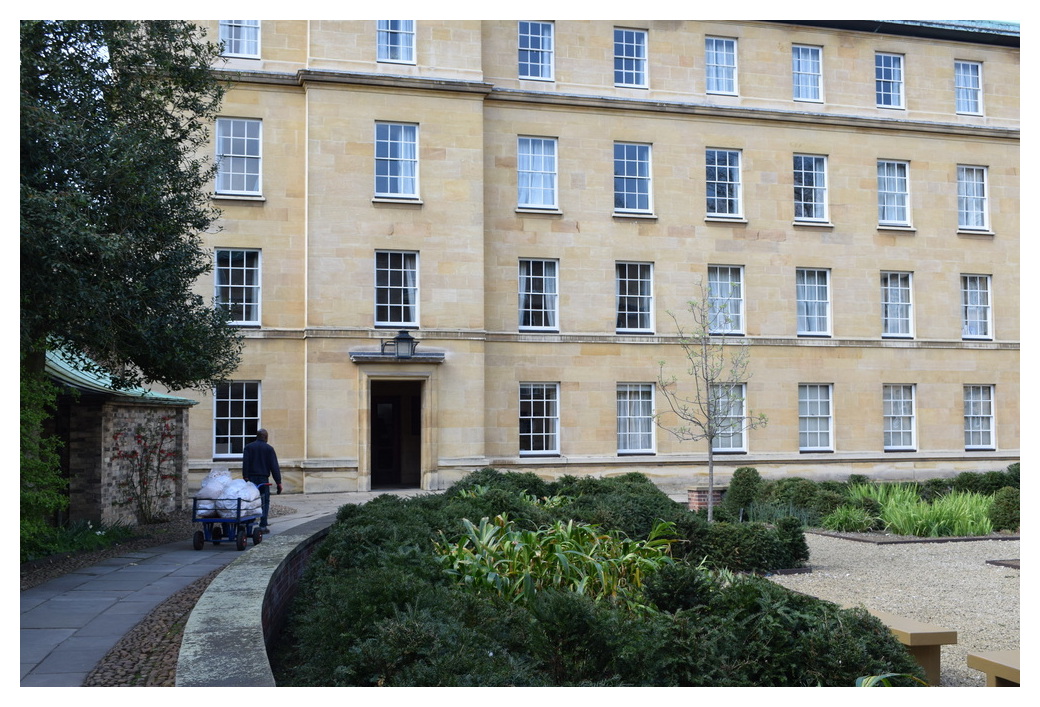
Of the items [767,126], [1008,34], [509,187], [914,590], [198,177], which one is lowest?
[914,590]

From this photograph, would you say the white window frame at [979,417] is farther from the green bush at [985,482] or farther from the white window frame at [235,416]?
the white window frame at [235,416]

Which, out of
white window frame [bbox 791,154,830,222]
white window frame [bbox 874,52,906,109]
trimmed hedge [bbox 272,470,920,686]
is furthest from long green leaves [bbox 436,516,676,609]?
white window frame [bbox 874,52,906,109]

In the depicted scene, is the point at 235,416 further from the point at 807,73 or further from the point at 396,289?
the point at 807,73

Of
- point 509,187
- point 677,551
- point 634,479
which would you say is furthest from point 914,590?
point 509,187

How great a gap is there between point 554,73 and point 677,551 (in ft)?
60.2

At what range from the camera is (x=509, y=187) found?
25922 mm

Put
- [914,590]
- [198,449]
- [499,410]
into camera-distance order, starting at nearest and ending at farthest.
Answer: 1. [914,590]
2. [198,449]
3. [499,410]

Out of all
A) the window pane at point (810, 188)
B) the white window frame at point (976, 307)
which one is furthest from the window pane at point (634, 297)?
the white window frame at point (976, 307)

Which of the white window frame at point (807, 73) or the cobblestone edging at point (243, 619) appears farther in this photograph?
the white window frame at point (807, 73)

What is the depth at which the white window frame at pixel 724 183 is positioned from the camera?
27625 mm

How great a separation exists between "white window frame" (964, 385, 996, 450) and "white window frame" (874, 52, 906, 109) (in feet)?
31.1

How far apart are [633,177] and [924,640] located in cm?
2177

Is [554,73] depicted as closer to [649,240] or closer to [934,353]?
[649,240]

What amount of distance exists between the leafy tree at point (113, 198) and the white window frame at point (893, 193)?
860 inches
